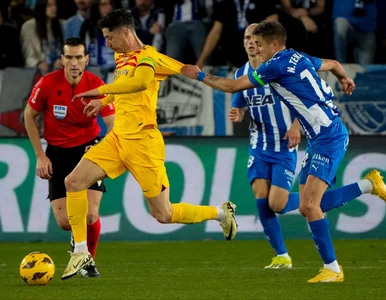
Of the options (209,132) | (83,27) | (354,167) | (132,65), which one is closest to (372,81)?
(354,167)

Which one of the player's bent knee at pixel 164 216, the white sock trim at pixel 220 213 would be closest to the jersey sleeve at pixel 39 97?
the player's bent knee at pixel 164 216

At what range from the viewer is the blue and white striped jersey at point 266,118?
1030cm

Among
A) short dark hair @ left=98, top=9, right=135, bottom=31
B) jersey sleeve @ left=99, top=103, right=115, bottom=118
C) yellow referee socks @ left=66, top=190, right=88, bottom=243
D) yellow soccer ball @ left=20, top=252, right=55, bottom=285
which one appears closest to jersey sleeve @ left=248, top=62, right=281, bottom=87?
short dark hair @ left=98, top=9, right=135, bottom=31

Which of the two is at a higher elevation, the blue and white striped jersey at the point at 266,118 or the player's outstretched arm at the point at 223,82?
the player's outstretched arm at the point at 223,82

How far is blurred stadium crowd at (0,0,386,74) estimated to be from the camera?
45.1 feet

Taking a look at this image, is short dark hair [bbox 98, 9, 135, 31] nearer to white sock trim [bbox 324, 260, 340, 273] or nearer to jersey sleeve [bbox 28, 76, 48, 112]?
jersey sleeve [bbox 28, 76, 48, 112]

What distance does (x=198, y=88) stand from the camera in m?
13.1

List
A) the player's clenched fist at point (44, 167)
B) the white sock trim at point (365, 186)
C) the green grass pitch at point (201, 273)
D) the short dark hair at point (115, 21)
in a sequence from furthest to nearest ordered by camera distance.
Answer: the white sock trim at point (365, 186) < the player's clenched fist at point (44, 167) < the short dark hair at point (115, 21) < the green grass pitch at point (201, 273)

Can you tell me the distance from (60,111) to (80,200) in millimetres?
1495

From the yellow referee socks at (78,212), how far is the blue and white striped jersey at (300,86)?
5.56 ft

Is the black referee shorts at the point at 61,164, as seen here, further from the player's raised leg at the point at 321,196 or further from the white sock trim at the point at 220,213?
the player's raised leg at the point at 321,196

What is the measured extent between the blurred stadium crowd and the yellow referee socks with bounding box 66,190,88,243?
5.06 metres

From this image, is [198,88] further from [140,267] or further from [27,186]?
[140,267]

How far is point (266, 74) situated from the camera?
27.2 feet
